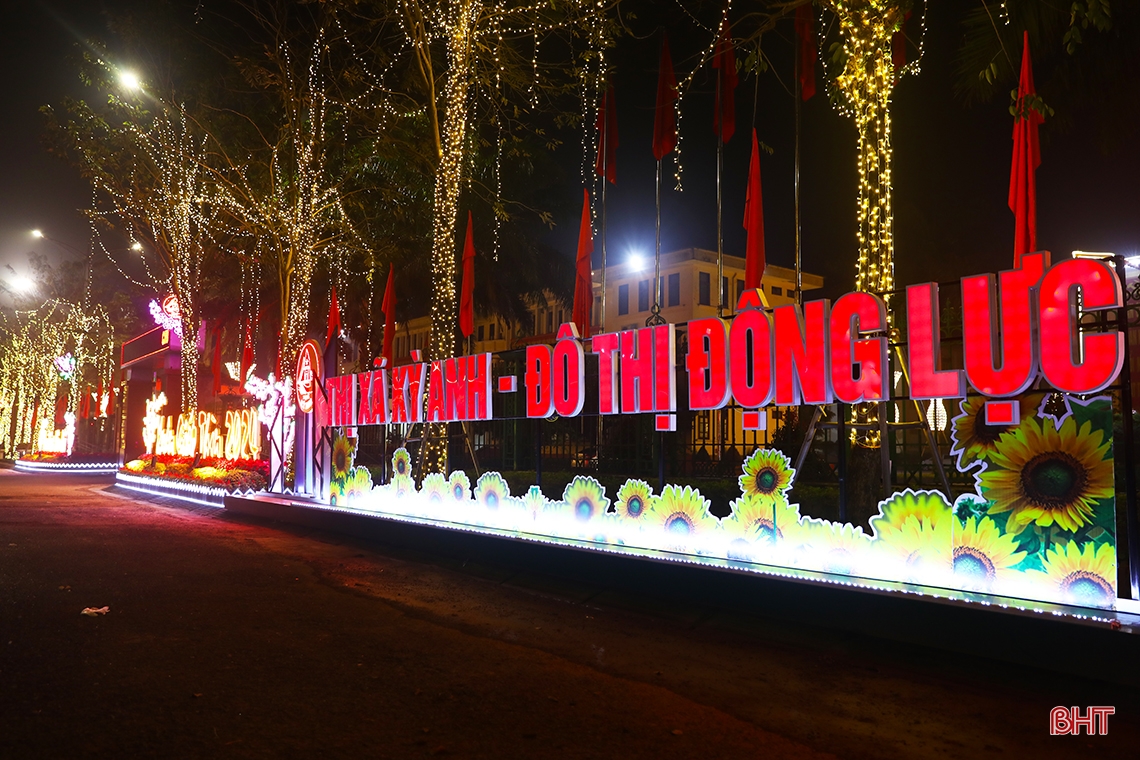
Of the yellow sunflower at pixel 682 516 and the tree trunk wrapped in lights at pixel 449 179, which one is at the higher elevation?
the tree trunk wrapped in lights at pixel 449 179

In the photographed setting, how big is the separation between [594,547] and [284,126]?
16604 millimetres

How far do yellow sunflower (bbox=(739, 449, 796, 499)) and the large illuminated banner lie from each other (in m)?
0.02

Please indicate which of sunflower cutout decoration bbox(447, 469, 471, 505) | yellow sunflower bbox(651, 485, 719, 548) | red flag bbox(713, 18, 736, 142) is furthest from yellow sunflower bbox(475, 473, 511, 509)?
red flag bbox(713, 18, 736, 142)

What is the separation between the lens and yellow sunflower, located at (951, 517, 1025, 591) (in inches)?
265

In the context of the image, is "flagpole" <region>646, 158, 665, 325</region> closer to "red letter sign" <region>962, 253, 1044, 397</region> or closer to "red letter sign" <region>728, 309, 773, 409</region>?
"red letter sign" <region>728, 309, 773, 409</region>

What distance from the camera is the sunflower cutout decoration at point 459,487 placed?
1302cm

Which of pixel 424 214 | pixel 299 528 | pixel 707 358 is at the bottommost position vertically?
pixel 299 528

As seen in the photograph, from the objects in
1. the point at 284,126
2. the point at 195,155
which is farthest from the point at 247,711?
the point at 195,155

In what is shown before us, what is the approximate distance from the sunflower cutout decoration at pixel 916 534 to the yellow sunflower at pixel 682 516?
2.02 meters

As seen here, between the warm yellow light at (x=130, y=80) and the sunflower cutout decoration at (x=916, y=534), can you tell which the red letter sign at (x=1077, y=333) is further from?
the warm yellow light at (x=130, y=80)

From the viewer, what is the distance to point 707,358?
9234 mm

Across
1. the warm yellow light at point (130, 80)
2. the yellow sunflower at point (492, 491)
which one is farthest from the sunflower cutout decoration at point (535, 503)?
the warm yellow light at point (130, 80)

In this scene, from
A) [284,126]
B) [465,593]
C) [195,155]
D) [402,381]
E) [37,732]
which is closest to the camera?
[37,732]

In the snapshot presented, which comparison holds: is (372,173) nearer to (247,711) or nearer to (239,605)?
(239,605)
